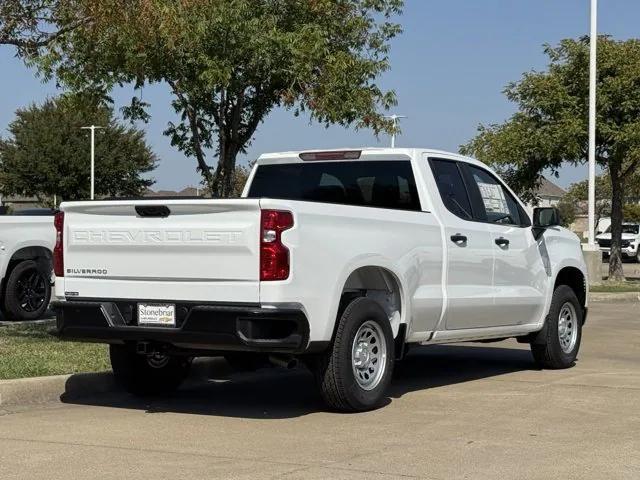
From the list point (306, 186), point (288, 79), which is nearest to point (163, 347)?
point (306, 186)

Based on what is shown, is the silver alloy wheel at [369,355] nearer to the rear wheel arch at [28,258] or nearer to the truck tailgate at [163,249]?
the truck tailgate at [163,249]

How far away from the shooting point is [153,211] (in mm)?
7805

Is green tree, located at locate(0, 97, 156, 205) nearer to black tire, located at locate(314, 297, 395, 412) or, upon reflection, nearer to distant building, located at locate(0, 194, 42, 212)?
distant building, located at locate(0, 194, 42, 212)

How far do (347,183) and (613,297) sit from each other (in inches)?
548

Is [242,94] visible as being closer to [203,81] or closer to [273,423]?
[203,81]

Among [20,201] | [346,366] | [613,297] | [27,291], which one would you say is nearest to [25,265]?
[27,291]

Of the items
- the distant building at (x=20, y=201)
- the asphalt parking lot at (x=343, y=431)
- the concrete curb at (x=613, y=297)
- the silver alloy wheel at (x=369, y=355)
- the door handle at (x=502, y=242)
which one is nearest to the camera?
the asphalt parking lot at (x=343, y=431)

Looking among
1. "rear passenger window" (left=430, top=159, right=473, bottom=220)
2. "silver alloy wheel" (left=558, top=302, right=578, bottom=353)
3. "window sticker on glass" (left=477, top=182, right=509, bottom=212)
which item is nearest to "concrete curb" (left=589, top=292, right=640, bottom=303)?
"silver alloy wheel" (left=558, top=302, right=578, bottom=353)

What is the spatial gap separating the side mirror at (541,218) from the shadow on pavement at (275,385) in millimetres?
A: 1472

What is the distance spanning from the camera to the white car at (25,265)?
14.0 metres

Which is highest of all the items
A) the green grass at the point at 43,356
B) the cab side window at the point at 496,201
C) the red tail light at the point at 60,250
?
the cab side window at the point at 496,201

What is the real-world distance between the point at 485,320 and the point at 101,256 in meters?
3.57

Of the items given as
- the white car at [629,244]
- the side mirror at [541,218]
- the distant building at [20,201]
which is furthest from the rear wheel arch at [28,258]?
the distant building at [20,201]

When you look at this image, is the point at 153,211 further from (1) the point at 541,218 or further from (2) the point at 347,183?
(1) the point at 541,218
